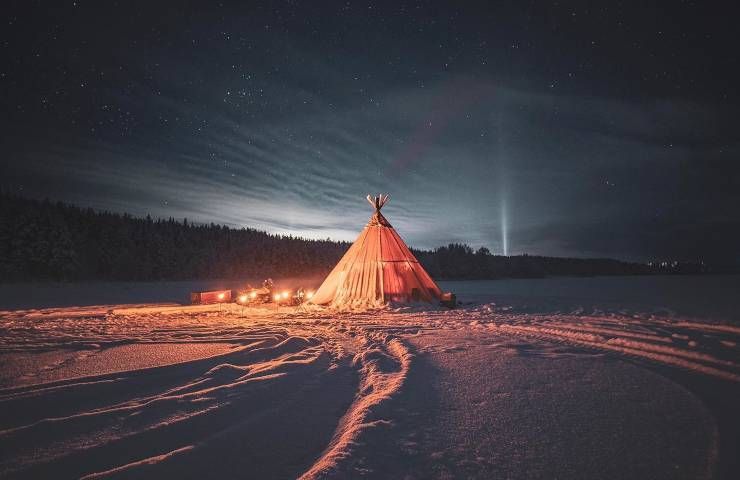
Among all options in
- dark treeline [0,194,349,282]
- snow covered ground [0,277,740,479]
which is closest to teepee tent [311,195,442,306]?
snow covered ground [0,277,740,479]

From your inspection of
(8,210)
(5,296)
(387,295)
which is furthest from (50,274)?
(387,295)

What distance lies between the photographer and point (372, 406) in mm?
2814

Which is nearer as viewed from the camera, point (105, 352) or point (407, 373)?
point (407, 373)

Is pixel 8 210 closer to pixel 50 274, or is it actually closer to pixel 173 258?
pixel 50 274

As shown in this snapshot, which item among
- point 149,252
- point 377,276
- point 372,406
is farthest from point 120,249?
point 372,406

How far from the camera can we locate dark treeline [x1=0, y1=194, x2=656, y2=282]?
25.7 m

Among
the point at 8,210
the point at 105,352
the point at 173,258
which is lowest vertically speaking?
the point at 105,352

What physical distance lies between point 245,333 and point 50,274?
2971cm

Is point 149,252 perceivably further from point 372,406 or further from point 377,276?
point 372,406

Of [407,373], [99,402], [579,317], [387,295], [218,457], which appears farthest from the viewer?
[387,295]

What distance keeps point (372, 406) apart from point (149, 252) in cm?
3720

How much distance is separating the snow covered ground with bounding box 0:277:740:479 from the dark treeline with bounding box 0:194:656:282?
88.5 ft

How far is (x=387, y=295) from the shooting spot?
11391 mm

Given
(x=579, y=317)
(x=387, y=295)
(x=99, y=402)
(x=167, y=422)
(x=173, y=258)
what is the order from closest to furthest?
(x=167, y=422), (x=99, y=402), (x=579, y=317), (x=387, y=295), (x=173, y=258)
